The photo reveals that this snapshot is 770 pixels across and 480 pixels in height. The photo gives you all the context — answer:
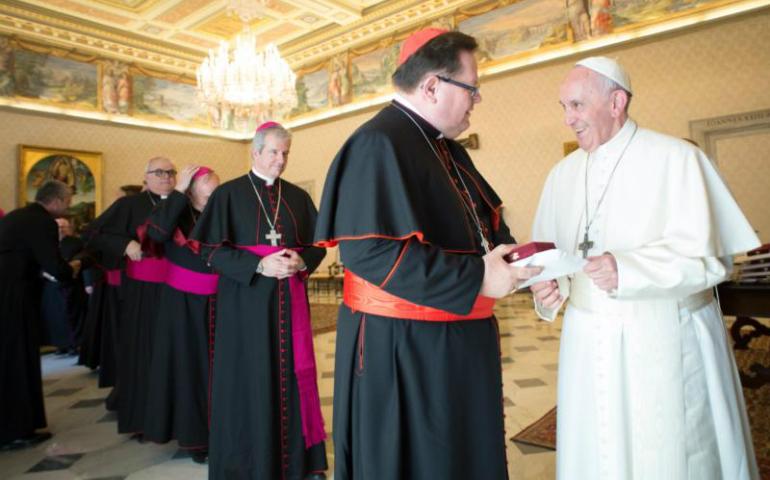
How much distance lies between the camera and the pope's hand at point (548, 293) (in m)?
1.93

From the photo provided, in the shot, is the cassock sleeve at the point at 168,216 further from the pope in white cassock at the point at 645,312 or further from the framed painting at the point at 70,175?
the framed painting at the point at 70,175

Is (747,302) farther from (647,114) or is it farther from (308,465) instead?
(647,114)

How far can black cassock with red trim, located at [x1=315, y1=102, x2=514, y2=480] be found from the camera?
1535 millimetres

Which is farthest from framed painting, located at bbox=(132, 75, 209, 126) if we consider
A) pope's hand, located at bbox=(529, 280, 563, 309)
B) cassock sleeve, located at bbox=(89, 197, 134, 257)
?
pope's hand, located at bbox=(529, 280, 563, 309)

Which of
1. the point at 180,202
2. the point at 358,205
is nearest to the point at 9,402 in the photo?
the point at 180,202

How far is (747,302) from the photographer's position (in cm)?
238

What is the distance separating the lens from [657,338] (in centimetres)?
185

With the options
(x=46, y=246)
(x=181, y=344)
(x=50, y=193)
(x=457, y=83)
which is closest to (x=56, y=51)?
(x=50, y=193)

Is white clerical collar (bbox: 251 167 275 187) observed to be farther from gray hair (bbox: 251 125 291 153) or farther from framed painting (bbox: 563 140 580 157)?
framed painting (bbox: 563 140 580 157)

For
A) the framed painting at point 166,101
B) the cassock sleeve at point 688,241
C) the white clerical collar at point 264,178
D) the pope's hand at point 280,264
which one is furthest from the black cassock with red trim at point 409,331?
the framed painting at point 166,101

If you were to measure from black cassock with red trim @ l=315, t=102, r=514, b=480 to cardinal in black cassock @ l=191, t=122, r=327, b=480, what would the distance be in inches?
47.2

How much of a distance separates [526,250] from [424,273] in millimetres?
305

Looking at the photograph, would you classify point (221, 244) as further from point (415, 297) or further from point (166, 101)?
point (166, 101)

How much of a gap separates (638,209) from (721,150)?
7.68 m
